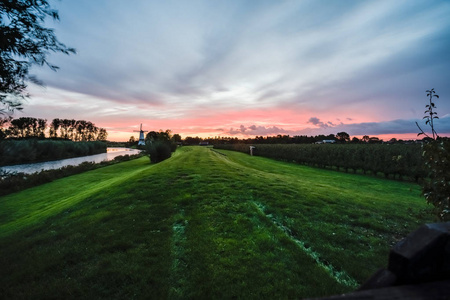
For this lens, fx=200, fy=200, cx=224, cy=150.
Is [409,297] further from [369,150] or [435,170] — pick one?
[369,150]

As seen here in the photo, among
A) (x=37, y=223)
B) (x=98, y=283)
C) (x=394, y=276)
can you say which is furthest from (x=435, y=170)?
(x=37, y=223)

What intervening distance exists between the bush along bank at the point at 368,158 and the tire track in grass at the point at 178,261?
2008 cm

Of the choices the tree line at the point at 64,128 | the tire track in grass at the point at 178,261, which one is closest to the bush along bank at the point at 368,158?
the tire track in grass at the point at 178,261

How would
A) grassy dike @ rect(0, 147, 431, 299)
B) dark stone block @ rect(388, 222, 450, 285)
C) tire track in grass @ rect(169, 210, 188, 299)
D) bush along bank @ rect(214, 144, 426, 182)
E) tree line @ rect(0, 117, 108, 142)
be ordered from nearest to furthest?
dark stone block @ rect(388, 222, 450, 285), tire track in grass @ rect(169, 210, 188, 299), grassy dike @ rect(0, 147, 431, 299), bush along bank @ rect(214, 144, 426, 182), tree line @ rect(0, 117, 108, 142)

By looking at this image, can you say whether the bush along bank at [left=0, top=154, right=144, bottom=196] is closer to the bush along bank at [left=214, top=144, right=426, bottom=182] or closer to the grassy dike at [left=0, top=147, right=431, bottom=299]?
the grassy dike at [left=0, top=147, right=431, bottom=299]

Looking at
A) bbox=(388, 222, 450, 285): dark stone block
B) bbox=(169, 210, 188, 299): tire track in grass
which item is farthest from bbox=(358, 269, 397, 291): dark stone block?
bbox=(169, 210, 188, 299): tire track in grass

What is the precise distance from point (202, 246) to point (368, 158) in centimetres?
3397

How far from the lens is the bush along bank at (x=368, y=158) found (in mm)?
26828

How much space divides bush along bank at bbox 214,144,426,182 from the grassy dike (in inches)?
591

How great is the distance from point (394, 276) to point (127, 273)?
6.26m

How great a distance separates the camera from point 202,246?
670 cm

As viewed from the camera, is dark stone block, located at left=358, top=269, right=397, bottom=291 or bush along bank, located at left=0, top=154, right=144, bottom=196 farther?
bush along bank, located at left=0, top=154, right=144, bottom=196

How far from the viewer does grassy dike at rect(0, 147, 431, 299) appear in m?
5.15

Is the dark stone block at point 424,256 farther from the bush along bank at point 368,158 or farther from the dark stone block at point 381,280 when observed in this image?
the bush along bank at point 368,158
